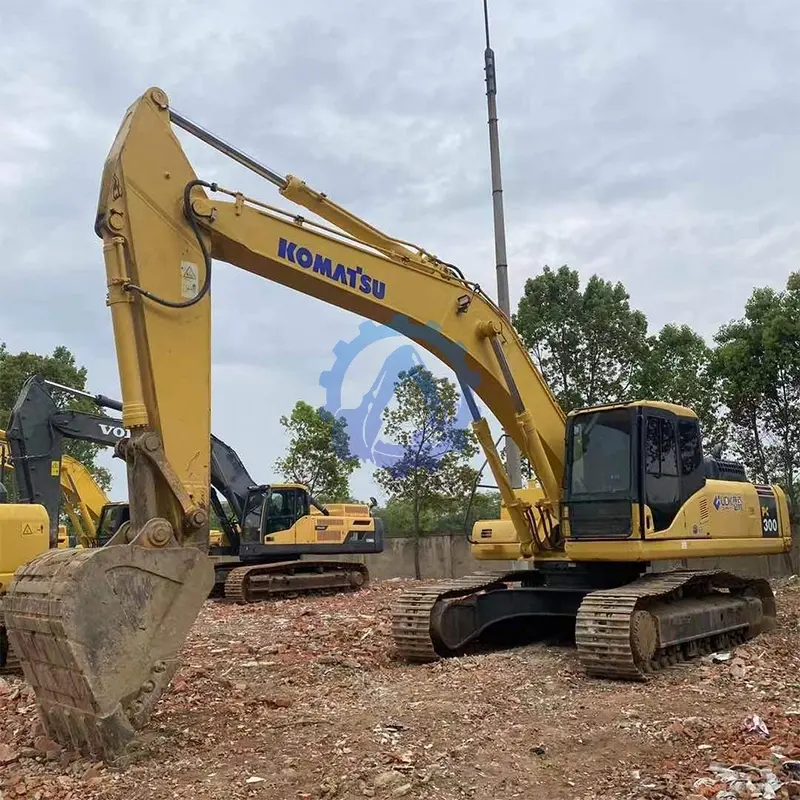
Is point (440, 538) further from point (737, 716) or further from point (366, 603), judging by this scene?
point (737, 716)

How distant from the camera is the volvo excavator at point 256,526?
16.7 metres

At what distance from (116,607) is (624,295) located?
59.3ft

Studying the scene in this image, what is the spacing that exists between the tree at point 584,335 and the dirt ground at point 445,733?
480 inches

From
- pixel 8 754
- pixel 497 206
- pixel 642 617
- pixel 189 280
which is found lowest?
pixel 8 754

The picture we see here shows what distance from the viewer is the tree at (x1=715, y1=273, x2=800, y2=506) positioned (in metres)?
18.7

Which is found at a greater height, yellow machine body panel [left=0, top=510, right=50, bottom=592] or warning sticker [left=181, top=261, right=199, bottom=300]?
warning sticker [left=181, top=261, right=199, bottom=300]

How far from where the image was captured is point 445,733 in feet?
20.4

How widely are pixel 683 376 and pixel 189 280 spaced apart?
16631 mm

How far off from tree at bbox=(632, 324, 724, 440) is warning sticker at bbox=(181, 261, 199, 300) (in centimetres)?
1574

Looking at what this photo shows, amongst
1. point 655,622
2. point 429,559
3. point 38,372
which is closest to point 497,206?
point 655,622

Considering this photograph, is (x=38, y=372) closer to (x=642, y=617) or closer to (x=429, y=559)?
(x=429, y=559)

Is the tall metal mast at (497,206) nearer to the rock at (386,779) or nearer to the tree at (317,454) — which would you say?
the rock at (386,779)

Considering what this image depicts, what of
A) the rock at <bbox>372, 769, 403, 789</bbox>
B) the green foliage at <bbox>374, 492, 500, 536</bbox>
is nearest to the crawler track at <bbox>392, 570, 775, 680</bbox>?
the rock at <bbox>372, 769, 403, 789</bbox>

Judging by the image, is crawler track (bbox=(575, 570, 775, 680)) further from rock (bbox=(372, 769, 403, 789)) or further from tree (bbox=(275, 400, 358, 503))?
tree (bbox=(275, 400, 358, 503))
